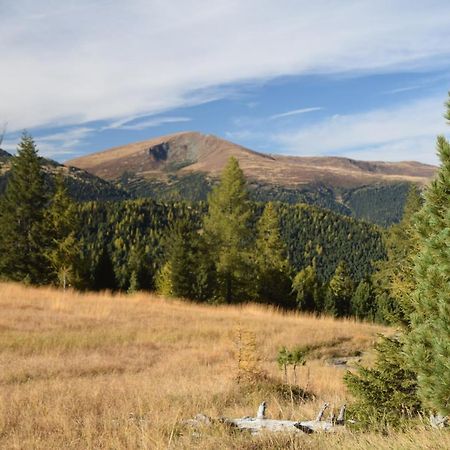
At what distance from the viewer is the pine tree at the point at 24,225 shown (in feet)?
105

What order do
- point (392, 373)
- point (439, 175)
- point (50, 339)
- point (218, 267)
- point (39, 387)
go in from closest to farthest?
1. point (439, 175)
2. point (392, 373)
3. point (39, 387)
4. point (50, 339)
5. point (218, 267)

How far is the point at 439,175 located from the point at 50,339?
37.7 ft

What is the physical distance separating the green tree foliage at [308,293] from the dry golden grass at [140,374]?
141 ft

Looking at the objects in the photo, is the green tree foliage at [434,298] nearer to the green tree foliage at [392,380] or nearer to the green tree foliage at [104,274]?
the green tree foliage at [392,380]

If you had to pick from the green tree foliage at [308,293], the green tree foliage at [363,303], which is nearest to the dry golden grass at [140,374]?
the green tree foliage at [363,303]

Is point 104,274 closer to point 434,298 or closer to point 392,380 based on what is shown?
point 392,380

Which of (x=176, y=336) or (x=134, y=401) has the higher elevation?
(x=134, y=401)

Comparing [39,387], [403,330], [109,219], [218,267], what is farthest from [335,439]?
[109,219]

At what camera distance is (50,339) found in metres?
13.3

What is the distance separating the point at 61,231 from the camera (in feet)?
109

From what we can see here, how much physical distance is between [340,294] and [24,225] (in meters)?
51.2

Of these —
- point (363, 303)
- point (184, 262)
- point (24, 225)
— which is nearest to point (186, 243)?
point (184, 262)

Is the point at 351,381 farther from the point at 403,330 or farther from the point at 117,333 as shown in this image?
the point at 117,333

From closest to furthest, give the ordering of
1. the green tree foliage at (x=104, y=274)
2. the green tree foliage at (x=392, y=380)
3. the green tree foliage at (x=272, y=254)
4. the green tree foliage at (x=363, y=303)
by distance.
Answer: the green tree foliage at (x=392, y=380) < the green tree foliage at (x=272, y=254) < the green tree foliage at (x=104, y=274) < the green tree foliage at (x=363, y=303)
